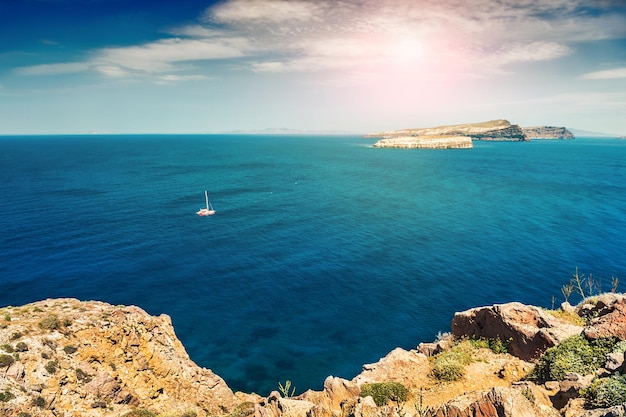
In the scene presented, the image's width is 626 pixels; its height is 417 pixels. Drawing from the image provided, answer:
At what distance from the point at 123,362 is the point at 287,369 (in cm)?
2068

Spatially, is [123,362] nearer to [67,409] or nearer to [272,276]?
[67,409]

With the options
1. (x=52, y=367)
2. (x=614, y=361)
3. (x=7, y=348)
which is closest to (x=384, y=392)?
(x=614, y=361)

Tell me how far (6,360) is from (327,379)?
24.5 metres

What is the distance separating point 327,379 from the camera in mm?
24781

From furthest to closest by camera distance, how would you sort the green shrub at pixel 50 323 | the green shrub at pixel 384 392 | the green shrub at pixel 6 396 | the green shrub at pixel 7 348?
the green shrub at pixel 50 323 < the green shrub at pixel 7 348 < the green shrub at pixel 6 396 < the green shrub at pixel 384 392

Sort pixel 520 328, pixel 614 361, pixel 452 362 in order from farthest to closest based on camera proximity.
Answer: pixel 520 328 → pixel 452 362 → pixel 614 361

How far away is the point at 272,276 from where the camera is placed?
69.1 meters

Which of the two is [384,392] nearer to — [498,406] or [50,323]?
[498,406]

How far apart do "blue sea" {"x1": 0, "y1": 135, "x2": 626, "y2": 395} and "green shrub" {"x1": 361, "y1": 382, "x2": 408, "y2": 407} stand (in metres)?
21.4

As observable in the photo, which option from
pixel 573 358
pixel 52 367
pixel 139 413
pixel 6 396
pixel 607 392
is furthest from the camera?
pixel 139 413

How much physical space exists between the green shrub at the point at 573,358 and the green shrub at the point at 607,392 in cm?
327

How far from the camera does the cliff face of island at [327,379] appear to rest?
1880cm

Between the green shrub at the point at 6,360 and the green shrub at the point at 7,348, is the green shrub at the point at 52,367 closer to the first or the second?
the green shrub at the point at 6,360

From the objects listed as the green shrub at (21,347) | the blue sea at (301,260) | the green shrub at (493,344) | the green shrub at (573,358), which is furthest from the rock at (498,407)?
the green shrub at (21,347)
